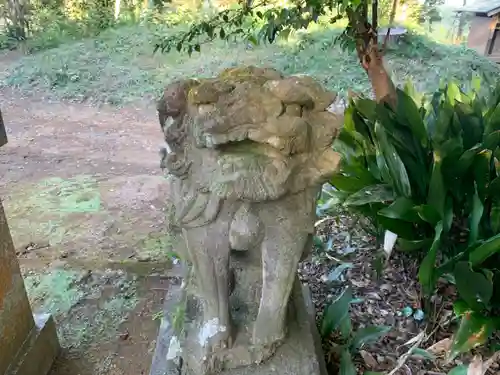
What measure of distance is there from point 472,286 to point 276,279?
75 cm

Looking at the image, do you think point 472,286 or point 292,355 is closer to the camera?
point 292,355

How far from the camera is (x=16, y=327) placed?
2.18 metres

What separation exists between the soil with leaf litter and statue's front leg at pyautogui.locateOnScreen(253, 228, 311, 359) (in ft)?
1.58

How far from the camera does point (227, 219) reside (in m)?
1.38

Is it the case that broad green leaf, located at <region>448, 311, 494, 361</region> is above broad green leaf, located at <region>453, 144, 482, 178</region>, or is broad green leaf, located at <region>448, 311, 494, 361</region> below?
below

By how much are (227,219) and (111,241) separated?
225cm

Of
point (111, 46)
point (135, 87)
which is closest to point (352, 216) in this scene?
point (135, 87)

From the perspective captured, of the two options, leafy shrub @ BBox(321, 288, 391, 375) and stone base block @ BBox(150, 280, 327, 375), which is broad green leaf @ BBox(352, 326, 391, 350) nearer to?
leafy shrub @ BBox(321, 288, 391, 375)

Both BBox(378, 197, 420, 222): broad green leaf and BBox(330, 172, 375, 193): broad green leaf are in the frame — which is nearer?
BBox(378, 197, 420, 222): broad green leaf

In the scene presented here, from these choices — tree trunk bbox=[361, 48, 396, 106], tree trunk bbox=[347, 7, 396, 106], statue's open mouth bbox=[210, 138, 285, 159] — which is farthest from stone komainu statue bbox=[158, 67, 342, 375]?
tree trunk bbox=[361, 48, 396, 106]

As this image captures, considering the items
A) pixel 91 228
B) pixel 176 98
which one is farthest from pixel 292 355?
pixel 91 228

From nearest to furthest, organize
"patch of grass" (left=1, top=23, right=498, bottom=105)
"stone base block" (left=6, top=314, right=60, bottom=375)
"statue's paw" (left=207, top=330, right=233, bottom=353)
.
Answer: "statue's paw" (left=207, top=330, right=233, bottom=353) < "stone base block" (left=6, top=314, right=60, bottom=375) < "patch of grass" (left=1, top=23, right=498, bottom=105)

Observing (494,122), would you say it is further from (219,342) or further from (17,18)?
(17,18)

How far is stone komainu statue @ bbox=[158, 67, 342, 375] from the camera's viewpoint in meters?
1.29
